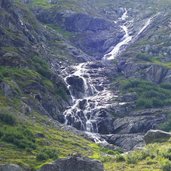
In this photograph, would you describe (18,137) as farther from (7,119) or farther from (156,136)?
(156,136)

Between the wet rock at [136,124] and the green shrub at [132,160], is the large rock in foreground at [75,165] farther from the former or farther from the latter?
the wet rock at [136,124]

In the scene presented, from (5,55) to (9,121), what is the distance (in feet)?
218

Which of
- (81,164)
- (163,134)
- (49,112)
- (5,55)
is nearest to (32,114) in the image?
(49,112)

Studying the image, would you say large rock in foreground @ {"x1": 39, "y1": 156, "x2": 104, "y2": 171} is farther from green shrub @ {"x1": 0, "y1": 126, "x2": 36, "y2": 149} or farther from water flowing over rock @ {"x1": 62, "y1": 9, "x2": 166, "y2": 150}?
water flowing over rock @ {"x1": 62, "y1": 9, "x2": 166, "y2": 150}

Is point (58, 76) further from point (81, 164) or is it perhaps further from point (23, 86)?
point (81, 164)

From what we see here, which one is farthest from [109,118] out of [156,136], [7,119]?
[156,136]

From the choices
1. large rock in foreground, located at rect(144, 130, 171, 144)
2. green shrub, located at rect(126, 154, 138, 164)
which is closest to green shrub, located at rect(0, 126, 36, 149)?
large rock in foreground, located at rect(144, 130, 171, 144)

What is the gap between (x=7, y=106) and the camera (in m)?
133

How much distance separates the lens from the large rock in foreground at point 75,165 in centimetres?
3804

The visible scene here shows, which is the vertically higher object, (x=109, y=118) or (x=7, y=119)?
(x=109, y=118)

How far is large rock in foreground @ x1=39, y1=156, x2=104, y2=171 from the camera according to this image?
38044 millimetres

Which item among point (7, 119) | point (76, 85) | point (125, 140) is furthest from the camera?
point (76, 85)

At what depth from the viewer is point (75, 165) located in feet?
126

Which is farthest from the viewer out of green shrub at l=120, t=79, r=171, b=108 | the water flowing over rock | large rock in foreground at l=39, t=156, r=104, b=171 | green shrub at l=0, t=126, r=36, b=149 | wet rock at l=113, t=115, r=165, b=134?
green shrub at l=120, t=79, r=171, b=108
